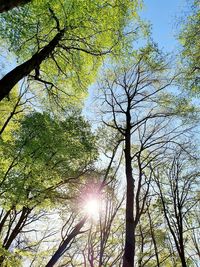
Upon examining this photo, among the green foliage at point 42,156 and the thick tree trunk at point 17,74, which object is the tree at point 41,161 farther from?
the thick tree trunk at point 17,74

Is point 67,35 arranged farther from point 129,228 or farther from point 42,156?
point 129,228

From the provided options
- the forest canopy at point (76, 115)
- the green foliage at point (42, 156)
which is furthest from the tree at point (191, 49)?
the green foliage at point (42, 156)

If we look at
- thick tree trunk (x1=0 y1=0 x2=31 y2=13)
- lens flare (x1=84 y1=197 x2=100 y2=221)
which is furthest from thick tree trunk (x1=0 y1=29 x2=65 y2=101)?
lens flare (x1=84 y1=197 x2=100 y2=221)

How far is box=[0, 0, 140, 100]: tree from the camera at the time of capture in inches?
309

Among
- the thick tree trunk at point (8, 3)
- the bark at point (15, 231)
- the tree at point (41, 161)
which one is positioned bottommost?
the thick tree trunk at point (8, 3)

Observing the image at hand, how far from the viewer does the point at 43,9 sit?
8.25m

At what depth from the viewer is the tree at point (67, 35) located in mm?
7848

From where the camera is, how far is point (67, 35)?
29.5ft

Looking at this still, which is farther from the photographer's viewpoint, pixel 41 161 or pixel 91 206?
pixel 91 206

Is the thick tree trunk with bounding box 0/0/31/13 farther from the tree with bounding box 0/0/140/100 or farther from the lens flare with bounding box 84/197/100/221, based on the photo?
the lens flare with bounding box 84/197/100/221

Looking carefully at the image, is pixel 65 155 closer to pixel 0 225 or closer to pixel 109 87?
pixel 109 87

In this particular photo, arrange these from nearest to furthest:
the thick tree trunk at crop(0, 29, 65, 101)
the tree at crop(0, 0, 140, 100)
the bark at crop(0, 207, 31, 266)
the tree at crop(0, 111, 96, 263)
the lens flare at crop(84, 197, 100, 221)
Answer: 1. the thick tree trunk at crop(0, 29, 65, 101)
2. the tree at crop(0, 0, 140, 100)
3. the tree at crop(0, 111, 96, 263)
4. the bark at crop(0, 207, 31, 266)
5. the lens flare at crop(84, 197, 100, 221)

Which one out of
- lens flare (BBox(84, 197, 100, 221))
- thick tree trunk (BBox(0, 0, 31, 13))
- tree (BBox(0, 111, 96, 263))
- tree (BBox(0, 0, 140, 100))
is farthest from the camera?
lens flare (BBox(84, 197, 100, 221))

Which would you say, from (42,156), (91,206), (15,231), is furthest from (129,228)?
(91,206)
